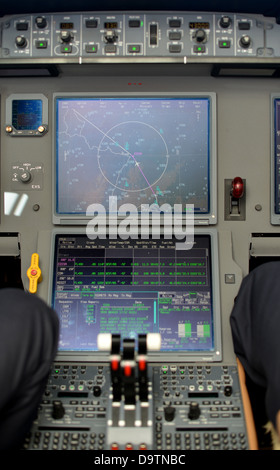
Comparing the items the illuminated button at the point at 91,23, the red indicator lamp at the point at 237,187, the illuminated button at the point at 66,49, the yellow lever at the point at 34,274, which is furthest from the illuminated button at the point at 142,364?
the illuminated button at the point at 91,23

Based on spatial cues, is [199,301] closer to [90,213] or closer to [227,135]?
[90,213]

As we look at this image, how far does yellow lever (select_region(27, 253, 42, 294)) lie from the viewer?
2.15 m

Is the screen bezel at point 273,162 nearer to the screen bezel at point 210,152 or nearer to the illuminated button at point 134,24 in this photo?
the screen bezel at point 210,152

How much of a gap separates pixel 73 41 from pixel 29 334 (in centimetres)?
153

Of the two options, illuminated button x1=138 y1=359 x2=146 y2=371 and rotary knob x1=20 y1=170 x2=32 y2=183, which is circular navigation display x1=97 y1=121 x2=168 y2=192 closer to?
rotary knob x1=20 y1=170 x2=32 y2=183

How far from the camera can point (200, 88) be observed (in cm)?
234

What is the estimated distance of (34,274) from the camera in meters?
Answer: 2.16

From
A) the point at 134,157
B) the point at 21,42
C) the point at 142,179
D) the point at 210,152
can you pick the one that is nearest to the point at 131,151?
the point at 134,157

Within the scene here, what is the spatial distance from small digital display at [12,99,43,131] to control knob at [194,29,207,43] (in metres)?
0.91

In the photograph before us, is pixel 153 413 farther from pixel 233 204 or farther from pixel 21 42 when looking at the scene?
pixel 21 42

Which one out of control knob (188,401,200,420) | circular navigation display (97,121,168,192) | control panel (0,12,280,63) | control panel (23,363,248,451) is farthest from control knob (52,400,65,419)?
control panel (0,12,280,63)

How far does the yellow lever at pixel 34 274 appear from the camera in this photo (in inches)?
84.6

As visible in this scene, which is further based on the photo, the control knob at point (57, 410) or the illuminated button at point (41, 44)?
the illuminated button at point (41, 44)

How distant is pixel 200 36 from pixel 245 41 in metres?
0.23
